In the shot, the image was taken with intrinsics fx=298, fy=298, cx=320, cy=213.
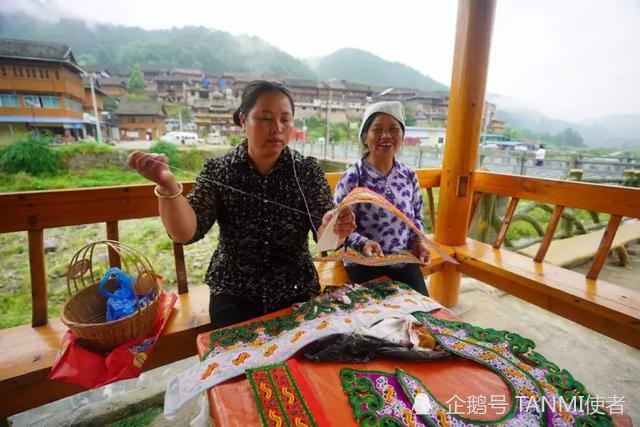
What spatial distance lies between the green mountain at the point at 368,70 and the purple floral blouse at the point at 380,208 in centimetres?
356

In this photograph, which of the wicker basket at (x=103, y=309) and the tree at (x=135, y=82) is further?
the tree at (x=135, y=82)

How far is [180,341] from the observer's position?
1.55 meters

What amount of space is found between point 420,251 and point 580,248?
3.44m

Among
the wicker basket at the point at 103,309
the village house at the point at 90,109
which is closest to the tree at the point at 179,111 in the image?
the village house at the point at 90,109

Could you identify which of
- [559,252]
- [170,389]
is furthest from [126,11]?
[559,252]

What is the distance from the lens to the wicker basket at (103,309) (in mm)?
1217

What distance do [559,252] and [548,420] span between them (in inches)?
148

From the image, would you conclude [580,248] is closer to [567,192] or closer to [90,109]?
[567,192]

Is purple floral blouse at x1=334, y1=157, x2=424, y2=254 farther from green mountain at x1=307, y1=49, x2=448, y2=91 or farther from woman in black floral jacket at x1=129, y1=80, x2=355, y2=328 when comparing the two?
green mountain at x1=307, y1=49, x2=448, y2=91

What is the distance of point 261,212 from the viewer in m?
1.49

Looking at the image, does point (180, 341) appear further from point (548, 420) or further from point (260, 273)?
A: point (548, 420)

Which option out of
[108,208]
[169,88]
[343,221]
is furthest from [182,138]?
[343,221]

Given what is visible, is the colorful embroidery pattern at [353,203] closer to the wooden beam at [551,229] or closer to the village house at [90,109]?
the wooden beam at [551,229]

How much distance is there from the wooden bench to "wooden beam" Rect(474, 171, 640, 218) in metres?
1.56
